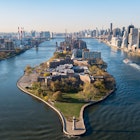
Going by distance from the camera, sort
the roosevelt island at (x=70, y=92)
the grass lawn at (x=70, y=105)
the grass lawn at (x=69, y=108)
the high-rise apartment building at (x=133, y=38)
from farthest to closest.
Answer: the high-rise apartment building at (x=133, y=38)
the grass lawn at (x=70, y=105)
the grass lawn at (x=69, y=108)
the roosevelt island at (x=70, y=92)

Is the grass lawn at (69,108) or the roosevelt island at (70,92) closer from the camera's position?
the roosevelt island at (70,92)

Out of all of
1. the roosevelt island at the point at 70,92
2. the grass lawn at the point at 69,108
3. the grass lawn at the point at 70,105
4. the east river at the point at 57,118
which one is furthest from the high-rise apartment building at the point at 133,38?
the grass lawn at the point at 69,108

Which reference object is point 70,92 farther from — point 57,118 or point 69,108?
point 57,118

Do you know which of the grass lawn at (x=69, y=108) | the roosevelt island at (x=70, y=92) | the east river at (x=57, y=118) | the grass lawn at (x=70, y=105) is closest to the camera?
the east river at (x=57, y=118)

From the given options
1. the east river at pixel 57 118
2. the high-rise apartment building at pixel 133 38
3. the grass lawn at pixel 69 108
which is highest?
the high-rise apartment building at pixel 133 38

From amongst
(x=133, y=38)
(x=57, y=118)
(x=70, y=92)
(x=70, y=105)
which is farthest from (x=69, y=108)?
(x=133, y=38)

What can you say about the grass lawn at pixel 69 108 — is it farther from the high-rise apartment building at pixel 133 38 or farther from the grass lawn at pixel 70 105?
the high-rise apartment building at pixel 133 38

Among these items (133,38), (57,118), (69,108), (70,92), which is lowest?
(57,118)

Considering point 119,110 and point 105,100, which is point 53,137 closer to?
point 119,110

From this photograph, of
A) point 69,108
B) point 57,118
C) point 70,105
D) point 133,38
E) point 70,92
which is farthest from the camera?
point 133,38

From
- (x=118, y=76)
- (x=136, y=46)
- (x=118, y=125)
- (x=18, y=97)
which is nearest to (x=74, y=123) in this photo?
(x=118, y=125)

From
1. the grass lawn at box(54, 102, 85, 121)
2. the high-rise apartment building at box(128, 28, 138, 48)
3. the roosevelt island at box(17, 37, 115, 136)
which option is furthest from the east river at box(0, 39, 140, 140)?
the high-rise apartment building at box(128, 28, 138, 48)
